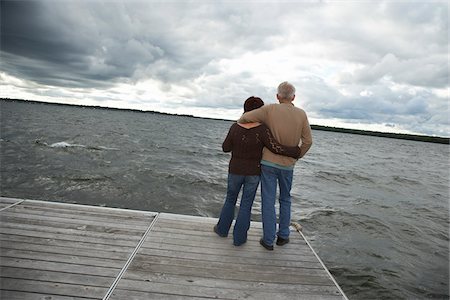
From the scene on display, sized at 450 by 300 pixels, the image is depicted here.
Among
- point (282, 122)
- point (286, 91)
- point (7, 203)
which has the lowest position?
point (7, 203)

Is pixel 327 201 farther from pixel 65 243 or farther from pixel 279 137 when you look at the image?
pixel 65 243

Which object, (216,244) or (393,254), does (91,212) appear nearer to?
(216,244)

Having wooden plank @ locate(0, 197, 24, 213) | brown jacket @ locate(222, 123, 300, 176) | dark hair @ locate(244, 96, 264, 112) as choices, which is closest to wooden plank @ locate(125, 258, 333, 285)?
brown jacket @ locate(222, 123, 300, 176)

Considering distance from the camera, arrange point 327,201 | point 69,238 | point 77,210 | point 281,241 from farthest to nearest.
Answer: point 327,201, point 77,210, point 281,241, point 69,238

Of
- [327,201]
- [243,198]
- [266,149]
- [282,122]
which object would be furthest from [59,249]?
[327,201]

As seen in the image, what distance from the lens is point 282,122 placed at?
14.2ft

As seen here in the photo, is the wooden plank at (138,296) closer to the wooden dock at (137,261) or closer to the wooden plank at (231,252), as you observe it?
the wooden dock at (137,261)

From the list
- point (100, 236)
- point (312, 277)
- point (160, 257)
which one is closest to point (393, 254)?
point (312, 277)

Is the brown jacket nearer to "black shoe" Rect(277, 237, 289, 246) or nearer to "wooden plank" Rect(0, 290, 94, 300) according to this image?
"black shoe" Rect(277, 237, 289, 246)

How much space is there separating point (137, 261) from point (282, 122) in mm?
2642

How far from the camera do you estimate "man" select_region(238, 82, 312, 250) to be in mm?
4309

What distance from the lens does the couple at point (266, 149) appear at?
430 centimetres

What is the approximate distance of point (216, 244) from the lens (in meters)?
4.55

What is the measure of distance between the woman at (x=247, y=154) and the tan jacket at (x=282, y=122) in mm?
93
